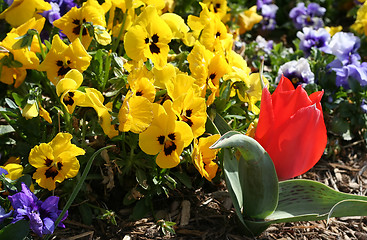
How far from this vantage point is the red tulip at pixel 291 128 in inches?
65.8

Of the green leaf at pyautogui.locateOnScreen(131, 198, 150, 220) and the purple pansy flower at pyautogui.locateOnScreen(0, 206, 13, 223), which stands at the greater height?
the purple pansy flower at pyautogui.locateOnScreen(0, 206, 13, 223)

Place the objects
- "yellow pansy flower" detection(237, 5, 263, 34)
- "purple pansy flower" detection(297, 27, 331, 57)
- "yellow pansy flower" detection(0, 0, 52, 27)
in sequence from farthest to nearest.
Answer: "yellow pansy flower" detection(237, 5, 263, 34)
"purple pansy flower" detection(297, 27, 331, 57)
"yellow pansy flower" detection(0, 0, 52, 27)

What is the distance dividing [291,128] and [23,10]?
116cm

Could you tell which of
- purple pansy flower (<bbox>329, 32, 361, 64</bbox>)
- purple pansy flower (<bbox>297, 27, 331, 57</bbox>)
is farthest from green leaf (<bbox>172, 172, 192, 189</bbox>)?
purple pansy flower (<bbox>297, 27, 331, 57</bbox>)

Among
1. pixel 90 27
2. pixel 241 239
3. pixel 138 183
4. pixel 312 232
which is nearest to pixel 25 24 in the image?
pixel 90 27

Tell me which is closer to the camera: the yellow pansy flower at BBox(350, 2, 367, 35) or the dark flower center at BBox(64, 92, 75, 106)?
the dark flower center at BBox(64, 92, 75, 106)

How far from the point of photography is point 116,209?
2029 mm

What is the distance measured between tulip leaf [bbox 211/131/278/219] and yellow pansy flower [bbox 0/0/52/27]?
0.95 m

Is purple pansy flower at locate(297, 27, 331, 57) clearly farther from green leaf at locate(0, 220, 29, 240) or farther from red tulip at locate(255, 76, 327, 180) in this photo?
green leaf at locate(0, 220, 29, 240)

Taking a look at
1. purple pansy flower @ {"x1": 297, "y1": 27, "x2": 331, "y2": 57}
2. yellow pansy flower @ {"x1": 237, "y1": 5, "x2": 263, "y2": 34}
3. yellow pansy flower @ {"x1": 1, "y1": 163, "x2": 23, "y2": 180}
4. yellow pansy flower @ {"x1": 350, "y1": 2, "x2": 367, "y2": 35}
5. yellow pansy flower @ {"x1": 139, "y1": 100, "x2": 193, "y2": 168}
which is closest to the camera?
yellow pansy flower @ {"x1": 139, "y1": 100, "x2": 193, "y2": 168}

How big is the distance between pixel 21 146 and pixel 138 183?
461mm

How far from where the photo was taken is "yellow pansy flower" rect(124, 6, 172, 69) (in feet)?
5.88

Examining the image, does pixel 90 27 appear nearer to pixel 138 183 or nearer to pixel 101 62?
pixel 101 62

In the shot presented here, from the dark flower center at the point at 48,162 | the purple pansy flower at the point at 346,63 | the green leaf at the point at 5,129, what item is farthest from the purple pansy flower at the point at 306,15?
the dark flower center at the point at 48,162
